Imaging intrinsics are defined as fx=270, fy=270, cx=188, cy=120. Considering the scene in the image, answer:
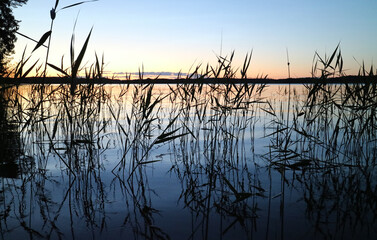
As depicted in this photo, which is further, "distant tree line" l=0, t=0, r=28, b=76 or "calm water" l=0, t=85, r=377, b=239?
"distant tree line" l=0, t=0, r=28, b=76

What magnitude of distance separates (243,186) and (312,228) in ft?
3.45

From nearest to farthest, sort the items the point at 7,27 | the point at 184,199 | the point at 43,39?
the point at 43,39, the point at 184,199, the point at 7,27

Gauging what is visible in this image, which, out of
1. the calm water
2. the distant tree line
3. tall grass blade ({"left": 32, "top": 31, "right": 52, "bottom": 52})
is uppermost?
the distant tree line

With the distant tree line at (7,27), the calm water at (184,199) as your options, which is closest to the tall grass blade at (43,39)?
the calm water at (184,199)

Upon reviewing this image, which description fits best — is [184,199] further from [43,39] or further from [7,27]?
[7,27]

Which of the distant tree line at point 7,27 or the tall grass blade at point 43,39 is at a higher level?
the distant tree line at point 7,27

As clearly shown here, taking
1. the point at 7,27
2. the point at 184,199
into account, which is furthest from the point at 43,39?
the point at 7,27

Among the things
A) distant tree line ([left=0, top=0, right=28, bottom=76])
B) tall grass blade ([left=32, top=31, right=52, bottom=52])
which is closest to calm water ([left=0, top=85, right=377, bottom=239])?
tall grass blade ([left=32, top=31, right=52, bottom=52])

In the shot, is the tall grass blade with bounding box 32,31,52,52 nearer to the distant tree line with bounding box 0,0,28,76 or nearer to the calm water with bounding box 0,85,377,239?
the calm water with bounding box 0,85,377,239

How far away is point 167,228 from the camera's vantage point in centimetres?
220

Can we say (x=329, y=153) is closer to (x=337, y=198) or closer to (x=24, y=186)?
(x=337, y=198)

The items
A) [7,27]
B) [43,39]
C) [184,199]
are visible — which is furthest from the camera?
[7,27]

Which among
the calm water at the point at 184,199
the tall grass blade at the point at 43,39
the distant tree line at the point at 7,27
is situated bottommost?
the calm water at the point at 184,199

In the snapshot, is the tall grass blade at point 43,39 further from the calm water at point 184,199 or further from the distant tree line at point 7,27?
the distant tree line at point 7,27
